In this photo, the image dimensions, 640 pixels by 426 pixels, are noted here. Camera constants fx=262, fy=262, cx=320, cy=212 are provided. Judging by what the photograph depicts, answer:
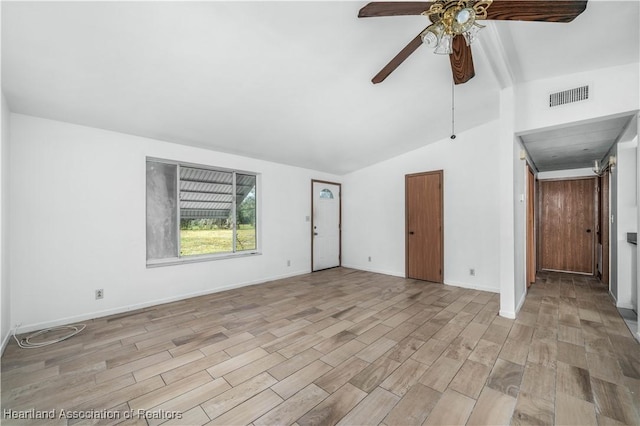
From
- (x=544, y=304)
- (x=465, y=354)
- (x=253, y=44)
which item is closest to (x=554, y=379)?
(x=465, y=354)

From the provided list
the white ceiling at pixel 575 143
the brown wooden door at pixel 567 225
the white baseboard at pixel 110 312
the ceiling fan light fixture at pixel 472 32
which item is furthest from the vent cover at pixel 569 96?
the white baseboard at pixel 110 312

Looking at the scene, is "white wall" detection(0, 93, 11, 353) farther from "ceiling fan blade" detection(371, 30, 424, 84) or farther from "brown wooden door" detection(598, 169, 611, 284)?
"brown wooden door" detection(598, 169, 611, 284)

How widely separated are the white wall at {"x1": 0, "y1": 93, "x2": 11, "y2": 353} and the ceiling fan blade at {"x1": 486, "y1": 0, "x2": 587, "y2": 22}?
4.11 metres

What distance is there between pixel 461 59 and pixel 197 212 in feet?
13.1

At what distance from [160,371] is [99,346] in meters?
0.93

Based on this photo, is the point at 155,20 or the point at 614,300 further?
the point at 614,300

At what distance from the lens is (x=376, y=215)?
5.83 m

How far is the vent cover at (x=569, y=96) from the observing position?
283cm

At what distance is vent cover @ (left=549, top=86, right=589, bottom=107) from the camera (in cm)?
283

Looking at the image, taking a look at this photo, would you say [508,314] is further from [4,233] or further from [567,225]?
[4,233]

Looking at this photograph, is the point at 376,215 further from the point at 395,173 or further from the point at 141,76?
the point at 141,76

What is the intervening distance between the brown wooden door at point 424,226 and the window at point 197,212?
3.06m

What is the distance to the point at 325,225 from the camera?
6191 millimetres

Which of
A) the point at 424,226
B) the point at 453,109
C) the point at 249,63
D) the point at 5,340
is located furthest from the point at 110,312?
the point at 453,109
